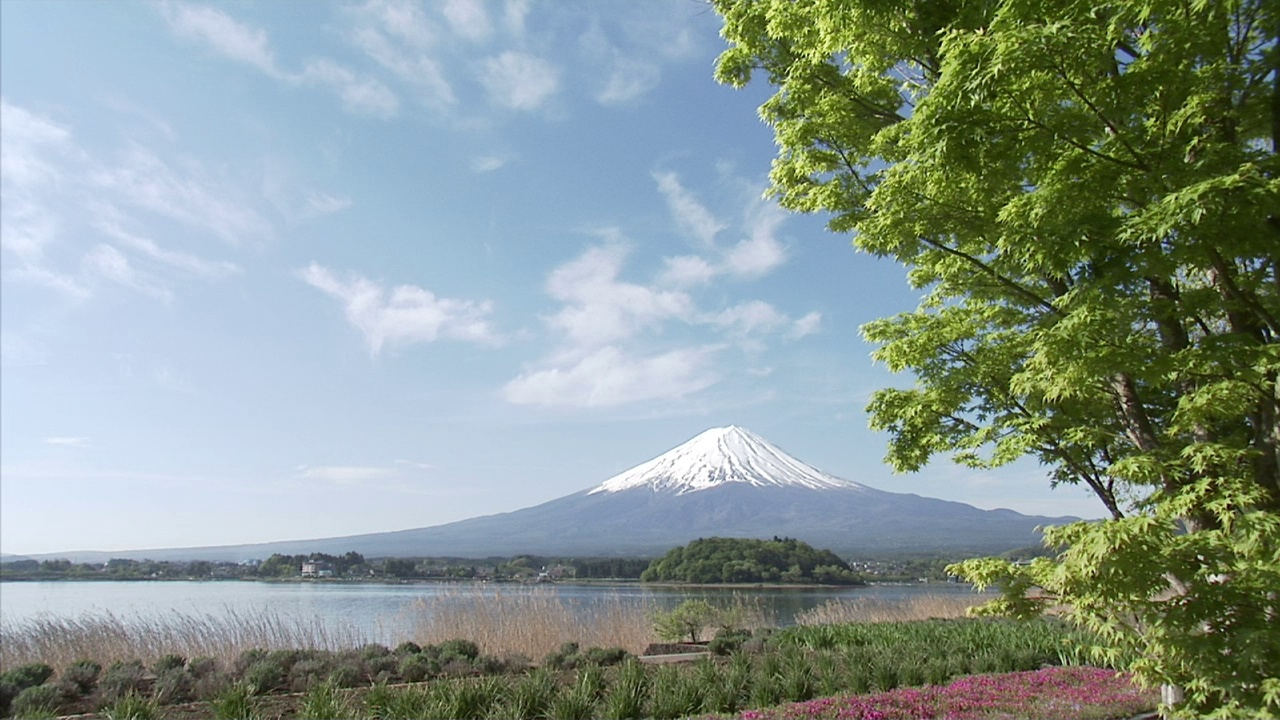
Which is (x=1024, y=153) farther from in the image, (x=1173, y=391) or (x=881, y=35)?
(x=1173, y=391)

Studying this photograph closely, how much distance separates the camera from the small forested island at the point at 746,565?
42.6 meters

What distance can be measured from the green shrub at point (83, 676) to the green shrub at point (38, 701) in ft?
2.00

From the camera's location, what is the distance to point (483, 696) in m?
6.73

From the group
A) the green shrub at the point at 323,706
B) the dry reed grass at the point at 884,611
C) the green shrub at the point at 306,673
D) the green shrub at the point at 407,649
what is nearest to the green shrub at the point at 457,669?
the green shrub at the point at 407,649

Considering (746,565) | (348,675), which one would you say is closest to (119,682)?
(348,675)

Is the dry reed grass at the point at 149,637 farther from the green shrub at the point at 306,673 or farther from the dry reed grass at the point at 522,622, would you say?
the green shrub at the point at 306,673

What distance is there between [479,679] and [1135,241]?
663cm

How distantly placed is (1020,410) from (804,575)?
38681 millimetres

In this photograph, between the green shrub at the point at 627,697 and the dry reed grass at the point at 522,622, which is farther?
the dry reed grass at the point at 522,622

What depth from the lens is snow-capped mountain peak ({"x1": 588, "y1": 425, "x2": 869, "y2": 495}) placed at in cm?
14150

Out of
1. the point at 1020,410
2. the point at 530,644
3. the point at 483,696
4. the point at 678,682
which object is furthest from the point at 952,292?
the point at 530,644

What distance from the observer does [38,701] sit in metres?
6.99

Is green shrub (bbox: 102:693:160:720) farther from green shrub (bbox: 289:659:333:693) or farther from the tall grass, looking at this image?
the tall grass

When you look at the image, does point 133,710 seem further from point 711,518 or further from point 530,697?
point 711,518
